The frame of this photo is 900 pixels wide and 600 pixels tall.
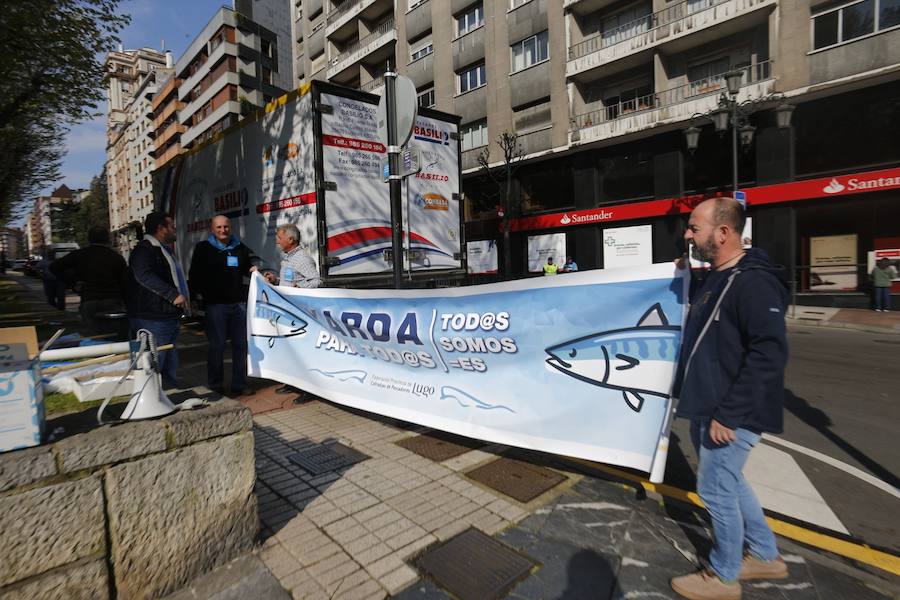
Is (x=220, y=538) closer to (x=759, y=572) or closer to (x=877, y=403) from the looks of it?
(x=759, y=572)

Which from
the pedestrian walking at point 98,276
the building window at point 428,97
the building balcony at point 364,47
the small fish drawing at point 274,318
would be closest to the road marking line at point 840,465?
the small fish drawing at point 274,318

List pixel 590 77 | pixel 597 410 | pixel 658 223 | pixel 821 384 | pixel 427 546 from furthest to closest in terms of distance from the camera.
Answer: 1. pixel 590 77
2. pixel 658 223
3. pixel 821 384
4. pixel 597 410
5. pixel 427 546

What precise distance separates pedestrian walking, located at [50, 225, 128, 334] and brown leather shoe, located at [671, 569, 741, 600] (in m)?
6.86

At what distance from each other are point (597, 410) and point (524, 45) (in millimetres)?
24698

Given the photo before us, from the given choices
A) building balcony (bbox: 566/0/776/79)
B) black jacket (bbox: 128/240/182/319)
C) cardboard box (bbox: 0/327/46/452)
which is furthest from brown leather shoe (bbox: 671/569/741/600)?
building balcony (bbox: 566/0/776/79)

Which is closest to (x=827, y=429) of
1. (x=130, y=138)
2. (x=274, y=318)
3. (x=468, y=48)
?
(x=274, y=318)

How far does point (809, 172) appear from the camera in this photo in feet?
54.7

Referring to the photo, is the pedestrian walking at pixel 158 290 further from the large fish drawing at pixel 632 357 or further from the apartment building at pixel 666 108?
the apartment building at pixel 666 108

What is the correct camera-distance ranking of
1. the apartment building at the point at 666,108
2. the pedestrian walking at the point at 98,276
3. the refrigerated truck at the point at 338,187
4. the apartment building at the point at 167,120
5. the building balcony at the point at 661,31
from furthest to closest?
1. the apartment building at the point at 167,120
2. the building balcony at the point at 661,31
3. the apartment building at the point at 666,108
4. the pedestrian walking at the point at 98,276
5. the refrigerated truck at the point at 338,187

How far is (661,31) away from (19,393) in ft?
73.1

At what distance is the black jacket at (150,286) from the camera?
4727 millimetres

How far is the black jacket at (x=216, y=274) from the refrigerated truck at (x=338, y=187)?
0.98m

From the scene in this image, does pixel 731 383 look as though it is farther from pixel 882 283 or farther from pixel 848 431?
pixel 882 283

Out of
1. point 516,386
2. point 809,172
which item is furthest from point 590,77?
point 516,386
